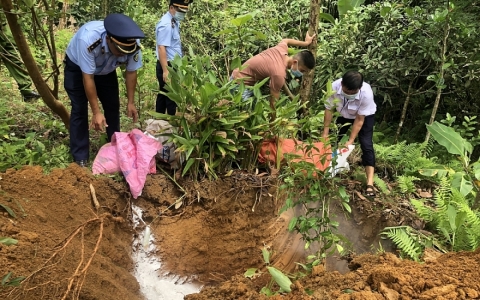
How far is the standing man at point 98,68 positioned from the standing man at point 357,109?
6.07ft

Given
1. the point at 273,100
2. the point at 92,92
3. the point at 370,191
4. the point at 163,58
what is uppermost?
the point at 163,58

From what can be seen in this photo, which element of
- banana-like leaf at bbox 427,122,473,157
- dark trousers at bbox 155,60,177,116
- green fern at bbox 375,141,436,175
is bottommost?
green fern at bbox 375,141,436,175

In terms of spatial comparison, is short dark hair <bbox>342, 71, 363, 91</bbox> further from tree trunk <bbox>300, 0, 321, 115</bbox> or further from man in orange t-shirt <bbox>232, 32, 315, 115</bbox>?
tree trunk <bbox>300, 0, 321, 115</bbox>

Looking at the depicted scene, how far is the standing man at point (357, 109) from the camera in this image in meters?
3.40

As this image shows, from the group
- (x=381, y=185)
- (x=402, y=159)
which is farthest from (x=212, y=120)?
(x=402, y=159)

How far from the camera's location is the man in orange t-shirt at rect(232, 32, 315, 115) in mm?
3719

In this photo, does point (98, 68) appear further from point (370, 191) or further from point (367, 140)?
point (370, 191)

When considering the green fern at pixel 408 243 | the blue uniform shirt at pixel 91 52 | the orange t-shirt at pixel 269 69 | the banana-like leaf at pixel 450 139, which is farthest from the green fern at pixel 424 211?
the blue uniform shirt at pixel 91 52

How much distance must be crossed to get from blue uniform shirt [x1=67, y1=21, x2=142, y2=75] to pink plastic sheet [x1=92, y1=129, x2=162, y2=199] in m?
0.63

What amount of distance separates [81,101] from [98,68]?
0.36 meters

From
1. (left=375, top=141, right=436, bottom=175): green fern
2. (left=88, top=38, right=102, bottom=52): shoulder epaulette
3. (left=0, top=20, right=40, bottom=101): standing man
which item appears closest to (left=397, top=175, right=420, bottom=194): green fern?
(left=375, top=141, right=436, bottom=175): green fern

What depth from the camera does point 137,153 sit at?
339 centimetres

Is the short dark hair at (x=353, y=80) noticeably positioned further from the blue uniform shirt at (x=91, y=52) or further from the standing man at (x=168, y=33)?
the blue uniform shirt at (x=91, y=52)

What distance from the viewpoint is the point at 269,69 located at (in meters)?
3.74
